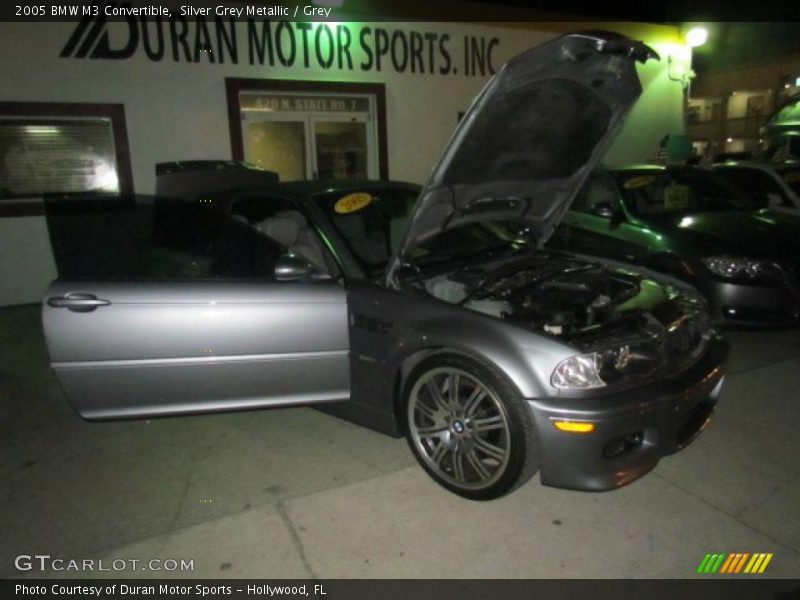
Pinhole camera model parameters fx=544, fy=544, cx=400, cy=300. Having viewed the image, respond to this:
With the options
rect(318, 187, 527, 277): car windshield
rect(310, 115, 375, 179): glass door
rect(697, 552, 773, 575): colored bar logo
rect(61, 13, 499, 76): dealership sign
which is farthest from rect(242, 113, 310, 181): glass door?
rect(697, 552, 773, 575): colored bar logo

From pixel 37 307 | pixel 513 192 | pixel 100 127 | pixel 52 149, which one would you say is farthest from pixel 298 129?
pixel 513 192

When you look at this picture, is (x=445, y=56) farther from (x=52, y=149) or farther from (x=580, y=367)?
(x=580, y=367)

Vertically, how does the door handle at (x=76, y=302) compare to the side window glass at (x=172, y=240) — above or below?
below

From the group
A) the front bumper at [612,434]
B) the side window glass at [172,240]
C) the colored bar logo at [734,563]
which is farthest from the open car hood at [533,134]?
the colored bar logo at [734,563]

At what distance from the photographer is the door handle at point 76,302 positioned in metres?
2.80

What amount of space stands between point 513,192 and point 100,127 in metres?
5.64

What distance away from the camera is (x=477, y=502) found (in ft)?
8.63

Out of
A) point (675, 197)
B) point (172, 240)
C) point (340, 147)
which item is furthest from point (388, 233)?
point (340, 147)

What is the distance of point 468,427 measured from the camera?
2.58 m

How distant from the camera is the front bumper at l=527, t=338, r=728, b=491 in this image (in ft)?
7.32

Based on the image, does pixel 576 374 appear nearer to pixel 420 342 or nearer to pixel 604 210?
pixel 420 342

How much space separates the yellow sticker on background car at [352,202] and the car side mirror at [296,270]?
0.46 metres

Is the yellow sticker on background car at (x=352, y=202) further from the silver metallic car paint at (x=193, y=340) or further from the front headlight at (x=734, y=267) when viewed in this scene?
the front headlight at (x=734, y=267)

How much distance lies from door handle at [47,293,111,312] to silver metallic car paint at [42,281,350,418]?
30 mm
